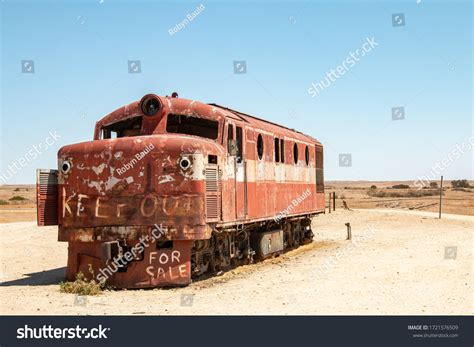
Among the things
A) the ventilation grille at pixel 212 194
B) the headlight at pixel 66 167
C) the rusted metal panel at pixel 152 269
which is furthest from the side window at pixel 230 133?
the headlight at pixel 66 167

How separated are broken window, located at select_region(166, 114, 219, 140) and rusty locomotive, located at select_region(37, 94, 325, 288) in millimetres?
22

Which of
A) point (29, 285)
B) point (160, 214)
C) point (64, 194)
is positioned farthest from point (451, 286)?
point (29, 285)

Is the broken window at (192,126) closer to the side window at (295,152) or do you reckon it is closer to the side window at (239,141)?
the side window at (239,141)

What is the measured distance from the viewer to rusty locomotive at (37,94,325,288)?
11.3 meters

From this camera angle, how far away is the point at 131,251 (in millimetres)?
11555

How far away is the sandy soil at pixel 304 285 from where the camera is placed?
9.27m

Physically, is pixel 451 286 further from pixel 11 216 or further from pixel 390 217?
pixel 11 216

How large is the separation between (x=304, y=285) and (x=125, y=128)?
5.33m

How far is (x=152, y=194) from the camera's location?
11.4 meters

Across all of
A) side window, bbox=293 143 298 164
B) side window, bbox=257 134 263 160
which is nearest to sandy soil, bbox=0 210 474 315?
side window, bbox=257 134 263 160

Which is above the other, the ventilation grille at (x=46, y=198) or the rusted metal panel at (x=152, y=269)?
the ventilation grille at (x=46, y=198)

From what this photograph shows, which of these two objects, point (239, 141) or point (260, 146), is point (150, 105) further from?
point (260, 146)

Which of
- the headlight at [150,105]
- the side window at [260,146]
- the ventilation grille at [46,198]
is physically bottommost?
the ventilation grille at [46,198]

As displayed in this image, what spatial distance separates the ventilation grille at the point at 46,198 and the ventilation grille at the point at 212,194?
324 cm
